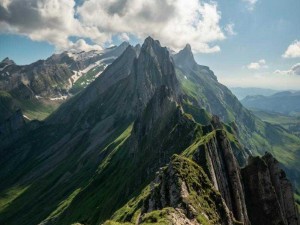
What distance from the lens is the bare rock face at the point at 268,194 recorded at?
101 metres

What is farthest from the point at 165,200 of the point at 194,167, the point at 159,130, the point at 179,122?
the point at 159,130

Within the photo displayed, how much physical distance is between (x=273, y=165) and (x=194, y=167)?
37488mm

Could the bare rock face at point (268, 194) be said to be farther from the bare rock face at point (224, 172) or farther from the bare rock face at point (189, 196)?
the bare rock face at point (189, 196)

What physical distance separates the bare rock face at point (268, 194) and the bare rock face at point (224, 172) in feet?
12.9

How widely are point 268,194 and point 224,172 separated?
14355 millimetres

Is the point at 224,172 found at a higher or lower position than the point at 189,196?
lower

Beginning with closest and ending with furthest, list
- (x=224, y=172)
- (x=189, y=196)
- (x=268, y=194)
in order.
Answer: (x=189, y=196)
(x=224, y=172)
(x=268, y=194)

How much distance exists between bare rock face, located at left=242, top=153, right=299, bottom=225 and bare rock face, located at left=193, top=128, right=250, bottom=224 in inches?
154

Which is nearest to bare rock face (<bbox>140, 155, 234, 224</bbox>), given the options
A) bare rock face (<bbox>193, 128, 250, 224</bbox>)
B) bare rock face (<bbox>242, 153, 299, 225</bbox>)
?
bare rock face (<bbox>193, 128, 250, 224</bbox>)

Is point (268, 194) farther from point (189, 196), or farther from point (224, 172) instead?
point (189, 196)

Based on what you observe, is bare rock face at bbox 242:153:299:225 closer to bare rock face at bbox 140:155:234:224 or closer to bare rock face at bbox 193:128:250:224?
bare rock face at bbox 193:128:250:224

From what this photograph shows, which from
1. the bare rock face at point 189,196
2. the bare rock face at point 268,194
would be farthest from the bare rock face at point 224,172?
the bare rock face at point 189,196

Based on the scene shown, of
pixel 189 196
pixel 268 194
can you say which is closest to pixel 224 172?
pixel 268 194

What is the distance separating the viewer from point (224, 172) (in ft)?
325
